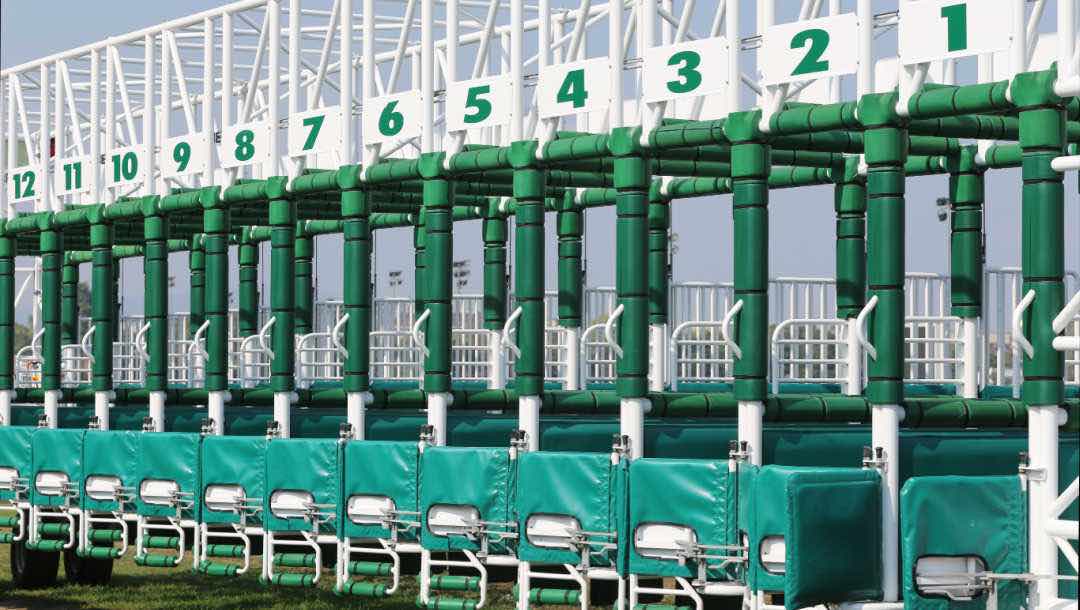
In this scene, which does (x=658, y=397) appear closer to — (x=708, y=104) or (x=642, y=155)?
(x=642, y=155)

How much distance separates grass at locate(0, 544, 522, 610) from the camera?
22609 mm

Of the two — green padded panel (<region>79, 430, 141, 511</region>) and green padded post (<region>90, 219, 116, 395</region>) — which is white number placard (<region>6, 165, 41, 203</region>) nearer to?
green padded post (<region>90, 219, 116, 395</region>)

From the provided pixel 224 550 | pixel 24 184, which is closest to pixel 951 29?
pixel 224 550

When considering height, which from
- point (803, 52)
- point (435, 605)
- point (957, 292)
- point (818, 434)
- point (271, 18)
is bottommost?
point (435, 605)

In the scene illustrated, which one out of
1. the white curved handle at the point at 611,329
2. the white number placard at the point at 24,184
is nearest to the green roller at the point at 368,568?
the white curved handle at the point at 611,329

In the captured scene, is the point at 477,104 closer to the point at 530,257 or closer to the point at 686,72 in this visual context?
the point at 530,257

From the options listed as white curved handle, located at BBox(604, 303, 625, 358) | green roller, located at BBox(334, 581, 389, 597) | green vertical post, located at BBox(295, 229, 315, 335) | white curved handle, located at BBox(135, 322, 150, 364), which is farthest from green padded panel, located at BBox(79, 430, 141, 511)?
green vertical post, located at BBox(295, 229, 315, 335)

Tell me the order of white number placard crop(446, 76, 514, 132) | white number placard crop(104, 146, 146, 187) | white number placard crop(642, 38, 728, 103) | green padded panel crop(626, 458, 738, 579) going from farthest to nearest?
white number placard crop(104, 146, 146, 187) < white number placard crop(446, 76, 514, 132) < white number placard crop(642, 38, 728, 103) < green padded panel crop(626, 458, 738, 579)

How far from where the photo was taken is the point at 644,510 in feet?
42.5

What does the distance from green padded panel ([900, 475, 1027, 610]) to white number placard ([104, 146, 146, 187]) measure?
1300 cm

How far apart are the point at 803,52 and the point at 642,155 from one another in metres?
1.71

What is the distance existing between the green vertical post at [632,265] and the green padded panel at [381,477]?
1.73 metres

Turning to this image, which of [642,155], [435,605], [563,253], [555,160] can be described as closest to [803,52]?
[642,155]

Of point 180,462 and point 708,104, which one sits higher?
point 708,104
